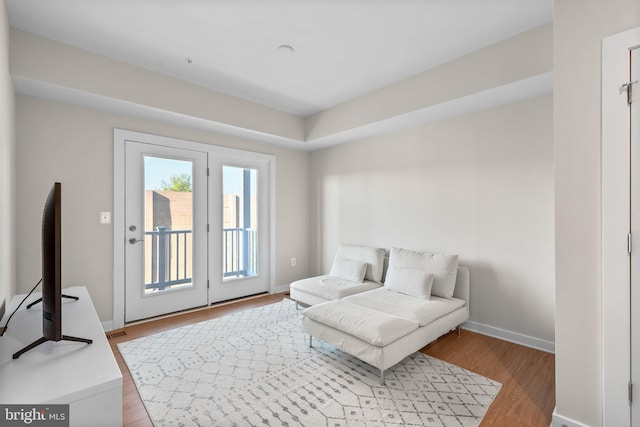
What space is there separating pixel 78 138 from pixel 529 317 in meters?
4.80

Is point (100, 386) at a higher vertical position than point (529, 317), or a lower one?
higher

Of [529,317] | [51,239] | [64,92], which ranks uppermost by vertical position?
[64,92]

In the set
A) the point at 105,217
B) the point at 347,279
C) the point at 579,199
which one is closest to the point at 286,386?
the point at 347,279

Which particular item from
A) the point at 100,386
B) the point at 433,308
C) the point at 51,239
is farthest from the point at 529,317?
the point at 51,239

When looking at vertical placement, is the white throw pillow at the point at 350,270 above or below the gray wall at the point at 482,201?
below

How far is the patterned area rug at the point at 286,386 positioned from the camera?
1873 millimetres

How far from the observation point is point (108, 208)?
3234mm

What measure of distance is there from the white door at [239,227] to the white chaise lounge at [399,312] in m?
1.85

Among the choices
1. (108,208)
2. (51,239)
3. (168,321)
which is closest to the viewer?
(51,239)

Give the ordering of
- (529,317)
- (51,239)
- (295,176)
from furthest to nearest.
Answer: (295,176) → (529,317) → (51,239)

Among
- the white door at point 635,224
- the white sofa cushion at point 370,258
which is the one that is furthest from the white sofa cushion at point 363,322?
the white door at point 635,224

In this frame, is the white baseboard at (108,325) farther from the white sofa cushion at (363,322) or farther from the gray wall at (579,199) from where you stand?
the gray wall at (579,199)

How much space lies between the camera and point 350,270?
390 centimetres

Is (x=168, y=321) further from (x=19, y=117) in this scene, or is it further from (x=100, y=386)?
(x=100, y=386)
